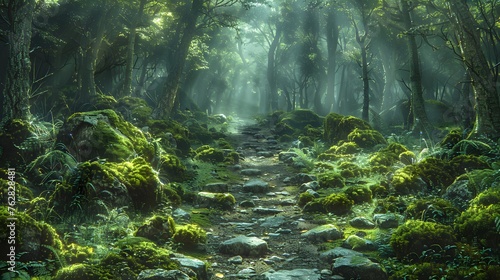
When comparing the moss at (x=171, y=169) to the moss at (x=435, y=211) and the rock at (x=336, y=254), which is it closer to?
the rock at (x=336, y=254)

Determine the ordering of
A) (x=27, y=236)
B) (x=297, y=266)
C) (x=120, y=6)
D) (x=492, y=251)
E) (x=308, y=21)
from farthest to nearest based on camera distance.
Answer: (x=308, y=21) → (x=120, y=6) → (x=297, y=266) → (x=492, y=251) → (x=27, y=236)

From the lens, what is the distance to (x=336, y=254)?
19.8 feet

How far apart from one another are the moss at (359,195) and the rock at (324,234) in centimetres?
189

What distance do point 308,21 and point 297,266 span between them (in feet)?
120

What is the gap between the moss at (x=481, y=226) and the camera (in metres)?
5.45

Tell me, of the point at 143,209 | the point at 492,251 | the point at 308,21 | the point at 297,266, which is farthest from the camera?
the point at 308,21

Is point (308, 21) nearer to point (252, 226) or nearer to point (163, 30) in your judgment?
point (163, 30)

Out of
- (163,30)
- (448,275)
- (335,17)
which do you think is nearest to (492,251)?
(448,275)

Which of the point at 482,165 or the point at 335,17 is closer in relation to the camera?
the point at 482,165

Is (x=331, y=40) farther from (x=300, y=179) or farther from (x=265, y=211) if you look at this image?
(x=265, y=211)

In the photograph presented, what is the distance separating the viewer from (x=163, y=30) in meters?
29.7

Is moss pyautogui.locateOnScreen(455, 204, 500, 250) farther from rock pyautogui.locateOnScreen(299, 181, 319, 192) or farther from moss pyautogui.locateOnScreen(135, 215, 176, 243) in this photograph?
rock pyautogui.locateOnScreen(299, 181, 319, 192)

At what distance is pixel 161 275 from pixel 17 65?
8.55m

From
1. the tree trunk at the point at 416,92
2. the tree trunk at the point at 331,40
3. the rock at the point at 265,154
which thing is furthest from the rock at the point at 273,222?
the tree trunk at the point at 331,40
